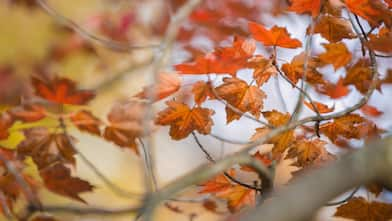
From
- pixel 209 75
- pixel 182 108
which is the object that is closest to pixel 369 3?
pixel 209 75

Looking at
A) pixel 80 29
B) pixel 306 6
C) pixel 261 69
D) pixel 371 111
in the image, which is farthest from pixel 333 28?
pixel 80 29

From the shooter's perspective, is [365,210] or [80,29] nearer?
[365,210]

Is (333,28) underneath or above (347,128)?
above

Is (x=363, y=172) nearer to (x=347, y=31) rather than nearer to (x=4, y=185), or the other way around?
(x=347, y=31)

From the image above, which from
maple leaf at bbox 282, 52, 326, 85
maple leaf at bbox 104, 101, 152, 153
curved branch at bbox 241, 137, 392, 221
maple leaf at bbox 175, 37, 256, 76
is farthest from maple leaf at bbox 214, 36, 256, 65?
curved branch at bbox 241, 137, 392, 221

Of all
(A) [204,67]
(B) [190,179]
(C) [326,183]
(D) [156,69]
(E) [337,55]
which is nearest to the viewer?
(C) [326,183]

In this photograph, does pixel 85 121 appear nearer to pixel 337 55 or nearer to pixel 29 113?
pixel 29 113

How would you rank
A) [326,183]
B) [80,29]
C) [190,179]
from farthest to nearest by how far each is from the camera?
[80,29], [190,179], [326,183]

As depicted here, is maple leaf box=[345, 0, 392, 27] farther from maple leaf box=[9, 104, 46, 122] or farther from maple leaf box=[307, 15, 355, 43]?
maple leaf box=[9, 104, 46, 122]

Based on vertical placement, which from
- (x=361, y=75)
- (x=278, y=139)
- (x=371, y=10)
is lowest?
(x=278, y=139)
